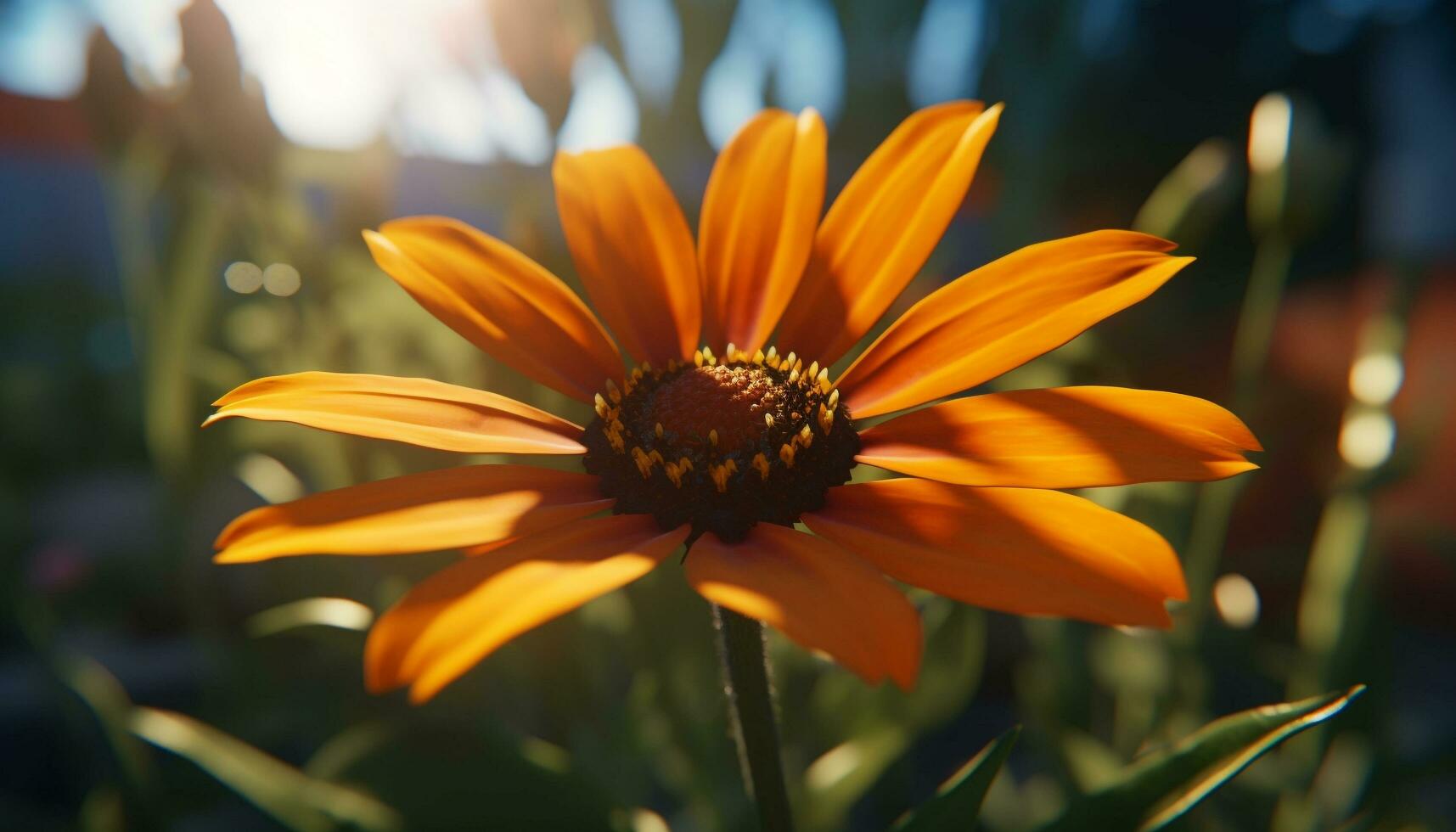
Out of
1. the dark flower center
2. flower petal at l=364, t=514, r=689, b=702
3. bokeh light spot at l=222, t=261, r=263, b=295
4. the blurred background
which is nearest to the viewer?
flower petal at l=364, t=514, r=689, b=702

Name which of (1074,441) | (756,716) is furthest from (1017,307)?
(756,716)

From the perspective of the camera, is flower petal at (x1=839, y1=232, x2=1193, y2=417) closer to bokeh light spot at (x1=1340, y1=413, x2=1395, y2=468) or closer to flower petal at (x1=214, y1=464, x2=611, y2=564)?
flower petal at (x1=214, y1=464, x2=611, y2=564)

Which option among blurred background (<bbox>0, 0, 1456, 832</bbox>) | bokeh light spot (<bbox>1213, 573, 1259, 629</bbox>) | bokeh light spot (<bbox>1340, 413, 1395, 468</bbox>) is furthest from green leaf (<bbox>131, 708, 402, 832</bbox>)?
bokeh light spot (<bbox>1340, 413, 1395, 468</bbox>)

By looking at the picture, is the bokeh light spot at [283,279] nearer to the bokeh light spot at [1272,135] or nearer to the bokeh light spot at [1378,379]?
the bokeh light spot at [1272,135]

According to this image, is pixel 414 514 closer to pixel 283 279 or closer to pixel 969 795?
pixel 969 795

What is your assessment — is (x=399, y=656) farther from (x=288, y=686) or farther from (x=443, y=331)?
(x=288, y=686)

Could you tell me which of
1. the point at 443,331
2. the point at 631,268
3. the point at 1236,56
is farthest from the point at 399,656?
the point at 1236,56

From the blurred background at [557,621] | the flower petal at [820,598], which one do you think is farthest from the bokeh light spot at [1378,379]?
the flower petal at [820,598]
